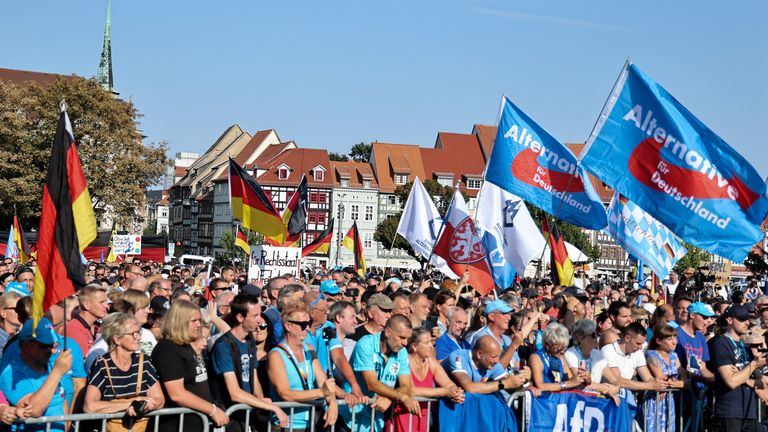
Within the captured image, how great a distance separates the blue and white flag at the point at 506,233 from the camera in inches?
645

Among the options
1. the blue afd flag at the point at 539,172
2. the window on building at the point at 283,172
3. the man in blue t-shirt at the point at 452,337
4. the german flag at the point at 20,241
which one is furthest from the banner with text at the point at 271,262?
the window on building at the point at 283,172

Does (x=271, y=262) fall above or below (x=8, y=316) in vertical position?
above

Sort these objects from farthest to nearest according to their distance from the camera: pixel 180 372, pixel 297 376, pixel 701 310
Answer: pixel 701 310 → pixel 297 376 → pixel 180 372

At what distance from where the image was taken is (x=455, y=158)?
357 feet

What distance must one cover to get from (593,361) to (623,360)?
414 mm

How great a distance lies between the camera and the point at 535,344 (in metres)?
10.2

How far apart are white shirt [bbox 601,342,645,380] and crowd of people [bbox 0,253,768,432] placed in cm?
1

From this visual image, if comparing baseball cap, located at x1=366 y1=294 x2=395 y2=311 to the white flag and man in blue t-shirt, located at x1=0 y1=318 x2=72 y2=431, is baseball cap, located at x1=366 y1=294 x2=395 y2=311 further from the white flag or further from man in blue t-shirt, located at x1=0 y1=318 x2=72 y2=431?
the white flag

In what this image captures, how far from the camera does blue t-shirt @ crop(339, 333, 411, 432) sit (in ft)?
25.3

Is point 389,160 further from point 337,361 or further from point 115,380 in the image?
point 115,380

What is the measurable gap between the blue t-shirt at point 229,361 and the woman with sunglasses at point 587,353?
2985 millimetres

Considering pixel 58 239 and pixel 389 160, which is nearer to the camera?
pixel 58 239

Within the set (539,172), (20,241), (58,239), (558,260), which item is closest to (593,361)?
(539,172)

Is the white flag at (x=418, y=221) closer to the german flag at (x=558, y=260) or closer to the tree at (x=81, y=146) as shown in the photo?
the german flag at (x=558, y=260)
